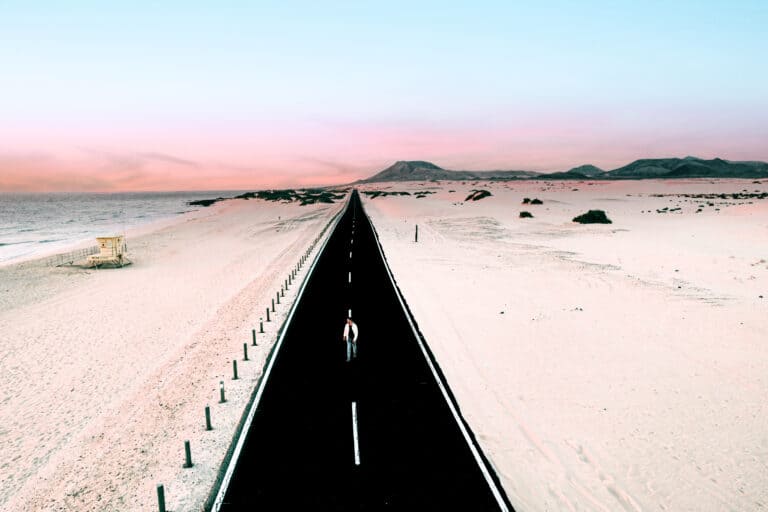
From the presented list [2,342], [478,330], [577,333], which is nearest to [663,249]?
[577,333]

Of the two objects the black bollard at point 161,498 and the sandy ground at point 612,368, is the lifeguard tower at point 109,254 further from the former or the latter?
the black bollard at point 161,498

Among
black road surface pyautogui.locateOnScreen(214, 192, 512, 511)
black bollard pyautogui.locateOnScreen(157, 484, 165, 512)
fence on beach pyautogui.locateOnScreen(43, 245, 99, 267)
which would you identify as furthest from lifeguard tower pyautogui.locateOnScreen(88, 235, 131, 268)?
black bollard pyautogui.locateOnScreen(157, 484, 165, 512)

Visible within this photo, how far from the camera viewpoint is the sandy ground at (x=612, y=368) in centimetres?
1001

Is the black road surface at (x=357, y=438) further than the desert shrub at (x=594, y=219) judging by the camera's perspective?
No

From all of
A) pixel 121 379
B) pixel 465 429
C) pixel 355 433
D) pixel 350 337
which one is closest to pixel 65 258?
pixel 121 379

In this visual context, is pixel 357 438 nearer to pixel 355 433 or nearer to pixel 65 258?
pixel 355 433

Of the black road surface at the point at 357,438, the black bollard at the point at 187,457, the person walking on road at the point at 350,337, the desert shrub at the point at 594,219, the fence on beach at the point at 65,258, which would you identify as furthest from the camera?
the desert shrub at the point at 594,219

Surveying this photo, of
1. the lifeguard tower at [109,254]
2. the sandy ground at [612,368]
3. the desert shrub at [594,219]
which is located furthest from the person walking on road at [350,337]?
the desert shrub at [594,219]

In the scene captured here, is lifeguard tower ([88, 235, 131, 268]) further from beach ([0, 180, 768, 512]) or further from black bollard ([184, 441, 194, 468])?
black bollard ([184, 441, 194, 468])

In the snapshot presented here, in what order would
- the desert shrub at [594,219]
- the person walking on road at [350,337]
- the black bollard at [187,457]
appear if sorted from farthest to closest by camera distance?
the desert shrub at [594,219] → the person walking on road at [350,337] → the black bollard at [187,457]

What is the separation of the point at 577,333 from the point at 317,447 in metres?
12.6

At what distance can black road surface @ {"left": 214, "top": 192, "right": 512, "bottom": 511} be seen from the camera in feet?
30.0

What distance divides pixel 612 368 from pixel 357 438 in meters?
9.54

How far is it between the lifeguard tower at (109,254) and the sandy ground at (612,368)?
23.1 meters
